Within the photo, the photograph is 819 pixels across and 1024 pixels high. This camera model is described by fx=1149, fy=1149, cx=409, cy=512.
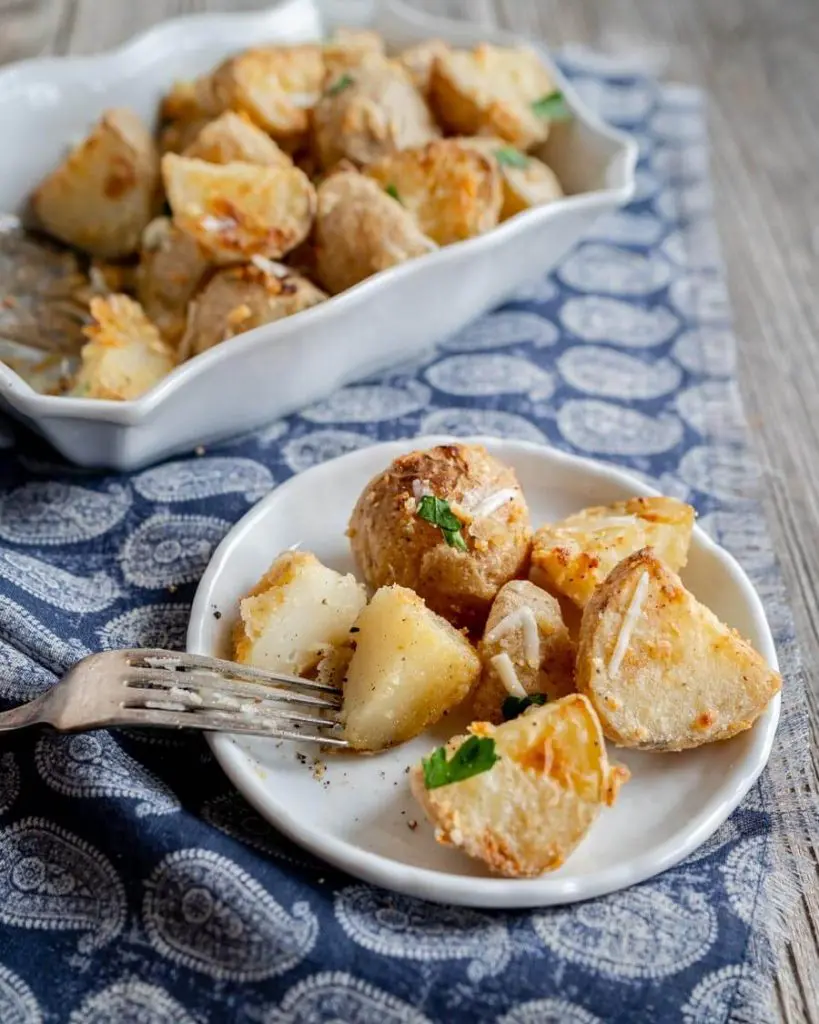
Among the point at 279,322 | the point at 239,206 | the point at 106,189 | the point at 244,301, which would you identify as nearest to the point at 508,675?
the point at 279,322

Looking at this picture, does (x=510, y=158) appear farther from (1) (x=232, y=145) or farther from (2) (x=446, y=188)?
(1) (x=232, y=145)

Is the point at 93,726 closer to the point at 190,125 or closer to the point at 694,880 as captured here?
the point at 694,880

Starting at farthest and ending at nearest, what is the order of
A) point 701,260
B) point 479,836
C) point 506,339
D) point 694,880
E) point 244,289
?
1. point 701,260
2. point 506,339
3. point 244,289
4. point 694,880
5. point 479,836

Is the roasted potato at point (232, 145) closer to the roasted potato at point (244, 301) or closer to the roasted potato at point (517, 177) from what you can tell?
the roasted potato at point (244, 301)

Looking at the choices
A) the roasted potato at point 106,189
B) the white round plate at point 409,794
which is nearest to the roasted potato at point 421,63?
the roasted potato at point 106,189

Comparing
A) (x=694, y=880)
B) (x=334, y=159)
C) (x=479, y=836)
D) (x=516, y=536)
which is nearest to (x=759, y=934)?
(x=694, y=880)

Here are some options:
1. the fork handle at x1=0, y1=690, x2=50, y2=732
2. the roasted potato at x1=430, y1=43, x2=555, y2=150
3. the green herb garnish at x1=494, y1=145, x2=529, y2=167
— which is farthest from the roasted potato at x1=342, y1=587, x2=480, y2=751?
the roasted potato at x1=430, y1=43, x2=555, y2=150

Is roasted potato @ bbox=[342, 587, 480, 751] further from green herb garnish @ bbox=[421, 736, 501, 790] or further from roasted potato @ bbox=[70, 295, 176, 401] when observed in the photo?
roasted potato @ bbox=[70, 295, 176, 401]
